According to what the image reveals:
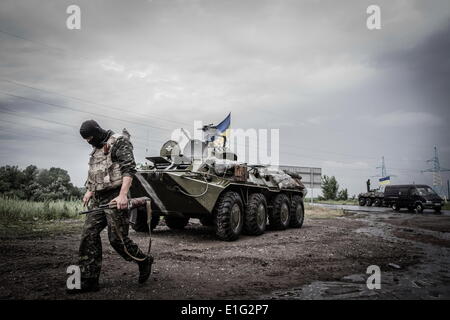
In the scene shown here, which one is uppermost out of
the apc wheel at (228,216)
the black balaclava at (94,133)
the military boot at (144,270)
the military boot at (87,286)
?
the black balaclava at (94,133)

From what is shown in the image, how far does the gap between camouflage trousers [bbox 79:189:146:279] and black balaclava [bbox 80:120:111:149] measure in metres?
0.77

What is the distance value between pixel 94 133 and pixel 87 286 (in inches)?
63.3

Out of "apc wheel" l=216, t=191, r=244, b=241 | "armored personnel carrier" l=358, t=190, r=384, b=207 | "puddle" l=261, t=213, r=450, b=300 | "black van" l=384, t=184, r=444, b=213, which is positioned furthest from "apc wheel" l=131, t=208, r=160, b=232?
"armored personnel carrier" l=358, t=190, r=384, b=207

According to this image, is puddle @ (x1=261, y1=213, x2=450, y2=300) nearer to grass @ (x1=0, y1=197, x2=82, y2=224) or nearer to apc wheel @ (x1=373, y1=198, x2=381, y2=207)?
grass @ (x1=0, y1=197, x2=82, y2=224)

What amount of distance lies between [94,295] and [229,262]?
2.25 m

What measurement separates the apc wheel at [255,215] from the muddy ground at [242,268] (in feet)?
1.52

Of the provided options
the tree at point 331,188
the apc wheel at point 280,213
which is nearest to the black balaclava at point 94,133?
the apc wheel at point 280,213

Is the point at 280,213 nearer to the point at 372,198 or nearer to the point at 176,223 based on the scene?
the point at 176,223

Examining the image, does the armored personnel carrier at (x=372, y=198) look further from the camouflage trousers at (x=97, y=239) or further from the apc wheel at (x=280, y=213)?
the camouflage trousers at (x=97, y=239)

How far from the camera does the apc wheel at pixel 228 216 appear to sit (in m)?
7.30

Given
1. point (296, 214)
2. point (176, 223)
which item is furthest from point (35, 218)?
point (296, 214)

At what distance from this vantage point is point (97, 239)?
389 cm

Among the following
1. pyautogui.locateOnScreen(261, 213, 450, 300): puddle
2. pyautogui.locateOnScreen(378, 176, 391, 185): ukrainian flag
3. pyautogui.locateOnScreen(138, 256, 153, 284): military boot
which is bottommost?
pyautogui.locateOnScreen(261, 213, 450, 300): puddle

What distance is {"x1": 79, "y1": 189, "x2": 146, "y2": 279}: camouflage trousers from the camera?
380 cm
